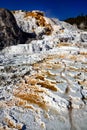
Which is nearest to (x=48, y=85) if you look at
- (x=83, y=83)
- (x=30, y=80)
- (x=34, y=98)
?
(x=30, y=80)

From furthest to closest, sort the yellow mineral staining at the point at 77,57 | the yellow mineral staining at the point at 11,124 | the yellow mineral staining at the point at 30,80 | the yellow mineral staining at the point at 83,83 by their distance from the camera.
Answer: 1. the yellow mineral staining at the point at 77,57
2. the yellow mineral staining at the point at 83,83
3. the yellow mineral staining at the point at 30,80
4. the yellow mineral staining at the point at 11,124

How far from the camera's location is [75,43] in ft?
147

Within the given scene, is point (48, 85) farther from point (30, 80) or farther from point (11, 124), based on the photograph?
point (11, 124)

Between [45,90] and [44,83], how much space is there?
1.77 meters

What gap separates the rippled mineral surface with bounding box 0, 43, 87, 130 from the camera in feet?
90.3

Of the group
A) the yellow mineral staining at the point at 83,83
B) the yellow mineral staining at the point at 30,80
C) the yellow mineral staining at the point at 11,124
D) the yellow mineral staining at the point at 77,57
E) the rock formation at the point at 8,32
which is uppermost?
the rock formation at the point at 8,32

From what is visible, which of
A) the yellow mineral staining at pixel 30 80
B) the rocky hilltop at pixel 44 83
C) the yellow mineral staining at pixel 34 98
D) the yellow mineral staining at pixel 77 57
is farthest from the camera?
the yellow mineral staining at pixel 77 57

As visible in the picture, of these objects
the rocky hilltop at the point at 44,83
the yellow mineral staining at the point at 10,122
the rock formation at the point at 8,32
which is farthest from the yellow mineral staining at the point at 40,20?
the yellow mineral staining at the point at 10,122

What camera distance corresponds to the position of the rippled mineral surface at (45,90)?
2752cm

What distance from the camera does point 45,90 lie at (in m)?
32.2

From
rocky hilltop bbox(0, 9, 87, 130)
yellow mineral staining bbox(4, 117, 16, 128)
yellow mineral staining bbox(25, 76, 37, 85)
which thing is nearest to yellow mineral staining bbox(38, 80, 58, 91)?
rocky hilltop bbox(0, 9, 87, 130)

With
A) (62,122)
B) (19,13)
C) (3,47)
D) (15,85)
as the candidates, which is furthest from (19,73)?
(19,13)

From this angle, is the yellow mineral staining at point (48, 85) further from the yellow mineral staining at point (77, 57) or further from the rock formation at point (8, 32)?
the rock formation at point (8, 32)

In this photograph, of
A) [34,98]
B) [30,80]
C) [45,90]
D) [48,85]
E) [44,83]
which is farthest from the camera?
[30,80]
